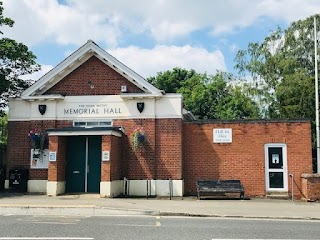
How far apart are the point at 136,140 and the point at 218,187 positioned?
4.20 meters

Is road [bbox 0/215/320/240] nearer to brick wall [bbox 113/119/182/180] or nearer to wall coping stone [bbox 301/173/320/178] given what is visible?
wall coping stone [bbox 301/173/320/178]

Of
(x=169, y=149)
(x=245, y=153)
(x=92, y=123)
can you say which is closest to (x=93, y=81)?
(x=92, y=123)

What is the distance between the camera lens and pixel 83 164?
19.4m

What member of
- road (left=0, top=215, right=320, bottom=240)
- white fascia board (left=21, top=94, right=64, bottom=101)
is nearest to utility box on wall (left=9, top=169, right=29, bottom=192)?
white fascia board (left=21, top=94, right=64, bottom=101)

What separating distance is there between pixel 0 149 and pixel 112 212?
10799 mm

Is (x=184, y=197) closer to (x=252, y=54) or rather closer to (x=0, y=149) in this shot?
(x=0, y=149)

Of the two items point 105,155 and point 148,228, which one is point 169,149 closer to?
point 105,155

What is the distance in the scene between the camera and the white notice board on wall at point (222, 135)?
19547 millimetres

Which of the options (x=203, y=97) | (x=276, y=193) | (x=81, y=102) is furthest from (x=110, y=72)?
(x=203, y=97)

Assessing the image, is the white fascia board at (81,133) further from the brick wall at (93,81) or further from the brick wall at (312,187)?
the brick wall at (312,187)

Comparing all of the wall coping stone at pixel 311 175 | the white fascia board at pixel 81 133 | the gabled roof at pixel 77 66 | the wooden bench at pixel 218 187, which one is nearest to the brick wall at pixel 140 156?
Result: the white fascia board at pixel 81 133

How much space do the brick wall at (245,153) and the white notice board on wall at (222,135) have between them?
0.15m

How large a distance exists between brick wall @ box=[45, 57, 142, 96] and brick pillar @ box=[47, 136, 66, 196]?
2.64m

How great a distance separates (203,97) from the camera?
47.8 m
